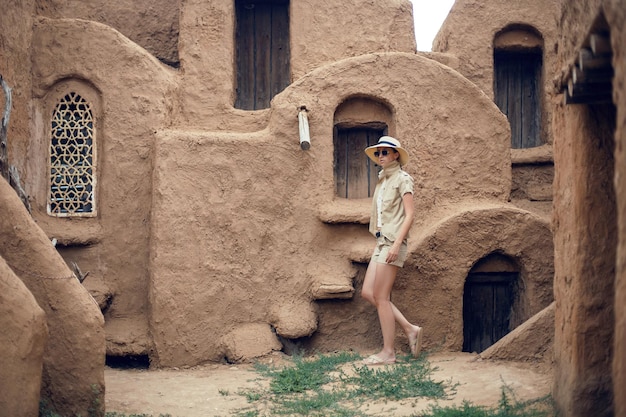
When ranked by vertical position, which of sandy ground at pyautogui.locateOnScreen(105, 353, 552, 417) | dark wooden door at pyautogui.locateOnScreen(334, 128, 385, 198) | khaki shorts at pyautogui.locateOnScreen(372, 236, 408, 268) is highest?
dark wooden door at pyautogui.locateOnScreen(334, 128, 385, 198)

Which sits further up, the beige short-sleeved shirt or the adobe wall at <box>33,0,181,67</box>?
the adobe wall at <box>33,0,181,67</box>

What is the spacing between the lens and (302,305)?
27.1ft

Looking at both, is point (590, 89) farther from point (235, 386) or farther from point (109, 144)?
point (109, 144)

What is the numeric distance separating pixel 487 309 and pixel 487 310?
11 millimetres

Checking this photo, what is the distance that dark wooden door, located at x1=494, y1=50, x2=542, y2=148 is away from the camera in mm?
11609

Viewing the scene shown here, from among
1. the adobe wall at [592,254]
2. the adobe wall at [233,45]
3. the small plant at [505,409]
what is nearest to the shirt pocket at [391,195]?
the small plant at [505,409]

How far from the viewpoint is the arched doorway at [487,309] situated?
838cm

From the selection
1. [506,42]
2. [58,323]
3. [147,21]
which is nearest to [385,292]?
[58,323]

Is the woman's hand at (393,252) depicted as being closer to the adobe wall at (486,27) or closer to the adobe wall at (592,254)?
the adobe wall at (592,254)

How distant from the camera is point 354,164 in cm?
909

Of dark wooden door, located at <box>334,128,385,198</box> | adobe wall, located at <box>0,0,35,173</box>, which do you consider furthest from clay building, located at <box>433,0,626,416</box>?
adobe wall, located at <box>0,0,35,173</box>

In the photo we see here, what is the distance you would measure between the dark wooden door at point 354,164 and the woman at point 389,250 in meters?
1.76

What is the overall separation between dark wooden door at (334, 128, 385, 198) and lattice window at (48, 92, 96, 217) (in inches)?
113

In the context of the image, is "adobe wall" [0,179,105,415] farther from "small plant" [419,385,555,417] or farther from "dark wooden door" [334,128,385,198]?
"dark wooden door" [334,128,385,198]
